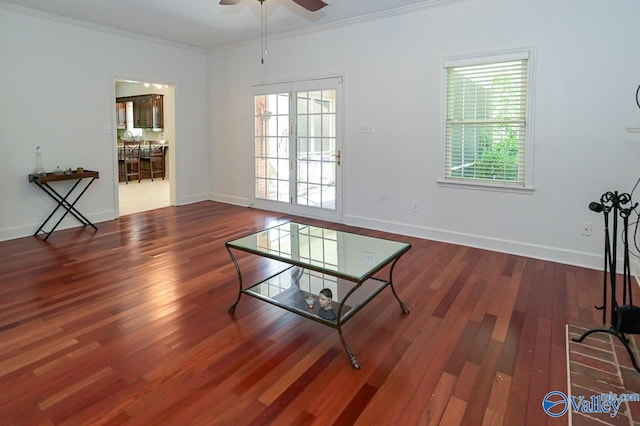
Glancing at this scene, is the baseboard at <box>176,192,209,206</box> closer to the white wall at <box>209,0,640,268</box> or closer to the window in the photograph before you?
the white wall at <box>209,0,640,268</box>

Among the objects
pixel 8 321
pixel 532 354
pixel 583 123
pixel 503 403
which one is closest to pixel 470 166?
pixel 583 123

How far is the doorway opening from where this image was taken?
8742mm

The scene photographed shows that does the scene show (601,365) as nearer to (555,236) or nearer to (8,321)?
(555,236)

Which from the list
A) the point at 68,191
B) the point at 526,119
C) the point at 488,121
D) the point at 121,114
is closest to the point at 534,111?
the point at 526,119

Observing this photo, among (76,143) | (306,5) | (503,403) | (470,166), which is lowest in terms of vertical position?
(503,403)

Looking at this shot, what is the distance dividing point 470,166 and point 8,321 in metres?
4.33

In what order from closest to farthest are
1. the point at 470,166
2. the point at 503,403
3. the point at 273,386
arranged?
the point at 503,403, the point at 273,386, the point at 470,166

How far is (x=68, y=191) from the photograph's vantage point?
5.19 meters

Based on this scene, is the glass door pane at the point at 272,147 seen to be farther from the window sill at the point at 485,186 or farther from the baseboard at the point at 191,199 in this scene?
the window sill at the point at 485,186

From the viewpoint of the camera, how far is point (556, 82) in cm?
368

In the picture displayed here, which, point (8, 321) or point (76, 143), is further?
point (76, 143)

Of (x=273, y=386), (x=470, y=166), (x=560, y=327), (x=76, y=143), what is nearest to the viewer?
(x=273, y=386)

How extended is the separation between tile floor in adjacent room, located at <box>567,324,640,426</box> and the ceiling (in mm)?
3623

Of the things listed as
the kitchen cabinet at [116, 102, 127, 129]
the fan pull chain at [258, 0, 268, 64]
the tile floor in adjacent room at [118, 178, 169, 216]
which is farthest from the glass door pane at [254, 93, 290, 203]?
the kitchen cabinet at [116, 102, 127, 129]
